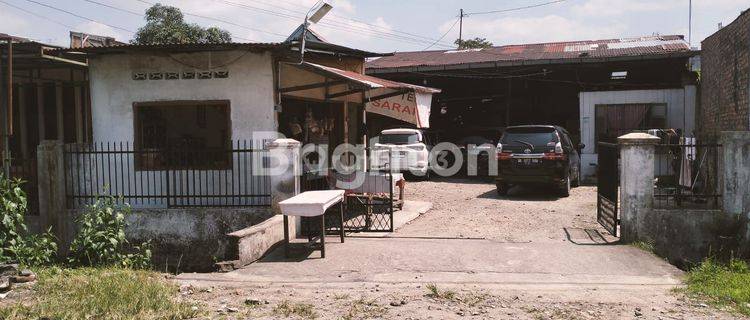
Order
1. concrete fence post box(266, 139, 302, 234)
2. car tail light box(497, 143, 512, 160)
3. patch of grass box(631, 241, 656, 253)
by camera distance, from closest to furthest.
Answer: patch of grass box(631, 241, 656, 253) → concrete fence post box(266, 139, 302, 234) → car tail light box(497, 143, 512, 160)

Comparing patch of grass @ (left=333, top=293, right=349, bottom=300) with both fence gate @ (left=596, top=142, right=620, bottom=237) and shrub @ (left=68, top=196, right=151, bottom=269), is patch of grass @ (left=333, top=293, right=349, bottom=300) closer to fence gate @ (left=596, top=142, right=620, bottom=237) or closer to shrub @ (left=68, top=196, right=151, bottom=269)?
shrub @ (left=68, top=196, right=151, bottom=269)

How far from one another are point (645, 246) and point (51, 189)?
966 centimetres

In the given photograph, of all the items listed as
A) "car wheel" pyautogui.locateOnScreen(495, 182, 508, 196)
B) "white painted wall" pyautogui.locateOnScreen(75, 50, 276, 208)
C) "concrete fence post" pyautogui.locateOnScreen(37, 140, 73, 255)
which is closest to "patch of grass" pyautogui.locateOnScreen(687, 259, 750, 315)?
"white painted wall" pyautogui.locateOnScreen(75, 50, 276, 208)

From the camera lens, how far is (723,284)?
666 centimetres

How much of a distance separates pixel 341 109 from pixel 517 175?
4459 mm

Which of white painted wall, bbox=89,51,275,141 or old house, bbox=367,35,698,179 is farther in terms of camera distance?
old house, bbox=367,35,698,179

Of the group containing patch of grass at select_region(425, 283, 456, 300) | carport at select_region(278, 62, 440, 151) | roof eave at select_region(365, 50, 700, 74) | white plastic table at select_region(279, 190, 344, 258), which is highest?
roof eave at select_region(365, 50, 700, 74)

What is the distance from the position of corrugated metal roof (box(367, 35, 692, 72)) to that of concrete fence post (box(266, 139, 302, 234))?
36.9 feet

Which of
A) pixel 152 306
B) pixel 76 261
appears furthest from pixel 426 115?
pixel 152 306

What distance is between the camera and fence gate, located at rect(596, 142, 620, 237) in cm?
940

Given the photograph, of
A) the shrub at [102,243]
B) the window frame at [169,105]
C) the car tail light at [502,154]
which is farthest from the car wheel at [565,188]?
the shrub at [102,243]

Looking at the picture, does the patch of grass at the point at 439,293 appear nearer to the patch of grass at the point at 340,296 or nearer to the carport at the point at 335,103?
the patch of grass at the point at 340,296

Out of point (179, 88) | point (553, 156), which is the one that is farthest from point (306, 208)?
point (553, 156)

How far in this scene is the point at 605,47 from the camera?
2119cm
